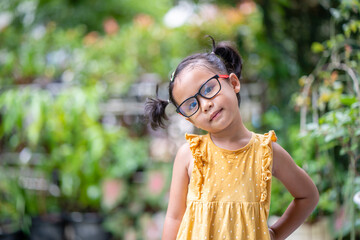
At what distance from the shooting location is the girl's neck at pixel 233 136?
106cm

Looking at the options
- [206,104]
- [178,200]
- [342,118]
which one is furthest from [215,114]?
[342,118]

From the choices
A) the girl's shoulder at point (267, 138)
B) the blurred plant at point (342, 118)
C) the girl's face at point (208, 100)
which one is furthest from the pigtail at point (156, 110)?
the blurred plant at point (342, 118)

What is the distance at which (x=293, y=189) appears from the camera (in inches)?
43.0

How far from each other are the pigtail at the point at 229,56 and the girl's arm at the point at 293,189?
0.24m

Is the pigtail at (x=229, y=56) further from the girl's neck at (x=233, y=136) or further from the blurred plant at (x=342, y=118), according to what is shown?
the blurred plant at (x=342, y=118)

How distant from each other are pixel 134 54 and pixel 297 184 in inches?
108

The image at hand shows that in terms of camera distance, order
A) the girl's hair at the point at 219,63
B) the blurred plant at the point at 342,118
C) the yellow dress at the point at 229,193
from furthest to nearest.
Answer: the blurred plant at the point at 342,118, the girl's hair at the point at 219,63, the yellow dress at the point at 229,193

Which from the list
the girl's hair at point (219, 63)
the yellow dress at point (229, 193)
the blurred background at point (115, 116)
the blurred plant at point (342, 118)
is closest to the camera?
the yellow dress at point (229, 193)

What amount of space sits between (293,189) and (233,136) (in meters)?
0.22

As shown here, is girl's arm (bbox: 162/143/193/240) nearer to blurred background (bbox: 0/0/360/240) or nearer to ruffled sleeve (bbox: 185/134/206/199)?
ruffled sleeve (bbox: 185/134/206/199)

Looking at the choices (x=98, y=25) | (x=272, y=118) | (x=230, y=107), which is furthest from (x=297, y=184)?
(x=98, y=25)

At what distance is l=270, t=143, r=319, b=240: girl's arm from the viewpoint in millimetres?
1069

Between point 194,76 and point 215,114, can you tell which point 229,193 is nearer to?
point 215,114

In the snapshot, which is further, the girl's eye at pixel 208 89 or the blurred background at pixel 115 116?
the blurred background at pixel 115 116
